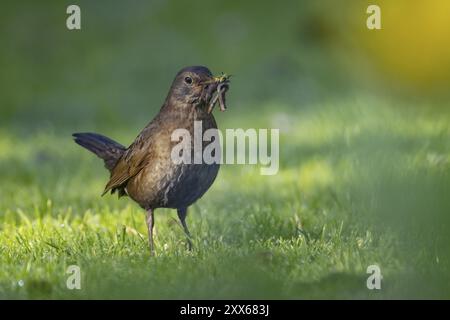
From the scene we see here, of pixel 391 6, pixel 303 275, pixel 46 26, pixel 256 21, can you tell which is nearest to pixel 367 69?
pixel 391 6

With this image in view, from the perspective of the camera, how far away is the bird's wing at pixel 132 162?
5203 mm

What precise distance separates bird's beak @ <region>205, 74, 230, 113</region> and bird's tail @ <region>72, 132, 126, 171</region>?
906 millimetres

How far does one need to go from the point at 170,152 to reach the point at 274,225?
2.79 feet

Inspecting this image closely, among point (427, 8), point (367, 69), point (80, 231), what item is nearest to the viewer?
point (80, 231)

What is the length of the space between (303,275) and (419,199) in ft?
2.92

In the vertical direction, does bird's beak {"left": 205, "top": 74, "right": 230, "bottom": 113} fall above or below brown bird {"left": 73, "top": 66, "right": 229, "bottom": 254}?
above

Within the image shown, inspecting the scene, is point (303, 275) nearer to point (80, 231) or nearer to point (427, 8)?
point (80, 231)

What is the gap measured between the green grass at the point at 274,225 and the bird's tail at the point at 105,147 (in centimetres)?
39

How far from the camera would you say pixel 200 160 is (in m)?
4.94

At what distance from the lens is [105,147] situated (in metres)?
5.91

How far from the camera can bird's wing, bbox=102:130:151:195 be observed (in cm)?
520

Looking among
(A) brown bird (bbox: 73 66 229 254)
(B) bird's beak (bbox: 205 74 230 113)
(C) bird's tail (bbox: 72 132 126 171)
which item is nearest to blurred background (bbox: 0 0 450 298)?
(A) brown bird (bbox: 73 66 229 254)

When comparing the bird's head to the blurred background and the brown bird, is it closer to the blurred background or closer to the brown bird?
the brown bird
